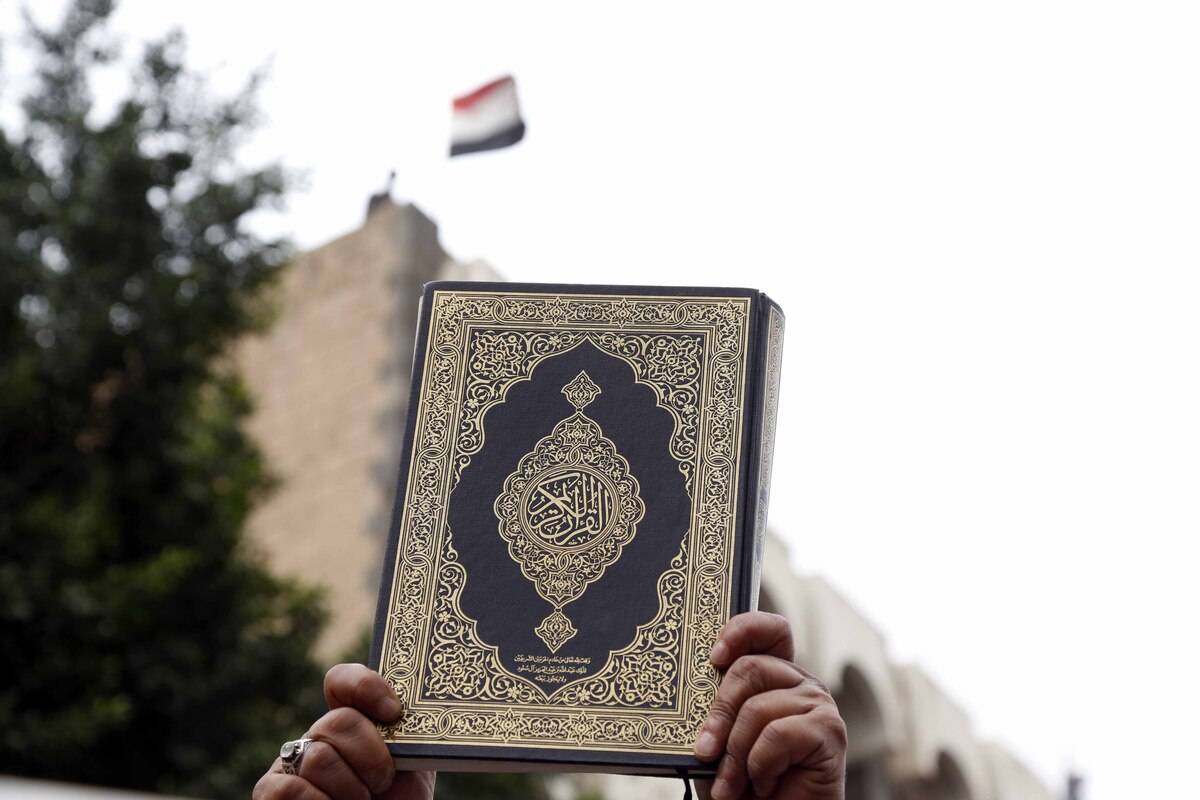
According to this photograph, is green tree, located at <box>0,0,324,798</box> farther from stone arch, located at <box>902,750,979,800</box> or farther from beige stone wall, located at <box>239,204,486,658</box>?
stone arch, located at <box>902,750,979,800</box>

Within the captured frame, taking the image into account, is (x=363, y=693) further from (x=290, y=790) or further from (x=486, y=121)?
(x=486, y=121)

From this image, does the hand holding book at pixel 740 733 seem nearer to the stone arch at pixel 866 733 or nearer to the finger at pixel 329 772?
the finger at pixel 329 772

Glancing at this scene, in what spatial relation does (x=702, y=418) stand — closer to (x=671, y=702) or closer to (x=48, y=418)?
(x=671, y=702)

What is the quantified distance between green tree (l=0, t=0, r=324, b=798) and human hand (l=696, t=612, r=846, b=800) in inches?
213

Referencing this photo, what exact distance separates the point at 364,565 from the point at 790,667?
34.8ft

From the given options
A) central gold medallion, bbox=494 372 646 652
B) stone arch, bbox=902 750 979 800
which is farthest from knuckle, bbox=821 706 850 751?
stone arch, bbox=902 750 979 800

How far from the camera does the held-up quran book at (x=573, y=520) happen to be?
1.78 m

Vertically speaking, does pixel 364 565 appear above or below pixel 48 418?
below

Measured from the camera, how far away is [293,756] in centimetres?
179

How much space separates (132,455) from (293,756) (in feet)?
19.3

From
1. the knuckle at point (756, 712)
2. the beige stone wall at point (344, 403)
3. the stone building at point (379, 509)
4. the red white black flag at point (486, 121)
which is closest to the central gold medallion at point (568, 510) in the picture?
the knuckle at point (756, 712)

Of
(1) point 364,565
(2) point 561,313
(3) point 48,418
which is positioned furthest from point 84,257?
(2) point 561,313

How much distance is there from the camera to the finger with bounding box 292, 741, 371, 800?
1.76m

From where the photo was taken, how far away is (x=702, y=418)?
1.93m
